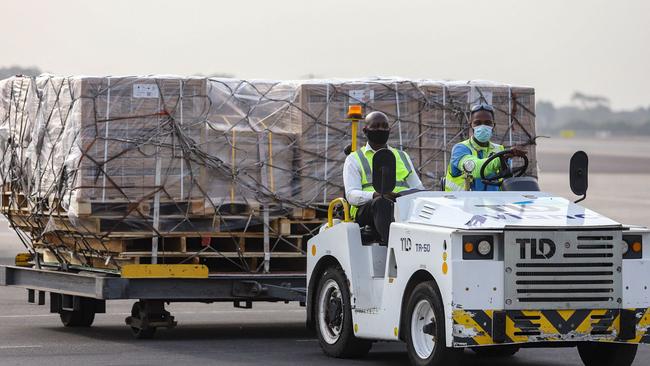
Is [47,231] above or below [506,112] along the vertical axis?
below

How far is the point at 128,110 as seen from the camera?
13.5m

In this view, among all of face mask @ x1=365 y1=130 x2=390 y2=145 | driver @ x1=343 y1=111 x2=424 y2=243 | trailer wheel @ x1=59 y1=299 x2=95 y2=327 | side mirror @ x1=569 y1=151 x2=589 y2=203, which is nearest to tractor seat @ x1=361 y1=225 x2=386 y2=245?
driver @ x1=343 y1=111 x2=424 y2=243

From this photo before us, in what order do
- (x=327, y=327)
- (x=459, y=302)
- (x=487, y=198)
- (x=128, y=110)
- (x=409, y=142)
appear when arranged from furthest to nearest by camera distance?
(x=409, y=142)
(x=128, y=110)
(x=327, y=327)
(x=487, y=198)
(x=459, y=302)

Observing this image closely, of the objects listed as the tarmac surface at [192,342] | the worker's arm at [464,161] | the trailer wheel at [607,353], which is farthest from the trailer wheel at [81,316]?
the trailer wheel at [607,353]

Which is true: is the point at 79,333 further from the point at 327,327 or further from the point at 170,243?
the point at 327,327

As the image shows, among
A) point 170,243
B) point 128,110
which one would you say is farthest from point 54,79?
point 170,243

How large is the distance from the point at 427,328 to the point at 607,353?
4.91 ft

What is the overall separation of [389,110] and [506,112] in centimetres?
122

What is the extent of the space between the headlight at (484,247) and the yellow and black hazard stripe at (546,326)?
1.30 feet

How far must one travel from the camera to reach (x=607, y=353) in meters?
11.0

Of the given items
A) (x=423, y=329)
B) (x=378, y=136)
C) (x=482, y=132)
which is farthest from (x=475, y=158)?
(x=423, y=329)

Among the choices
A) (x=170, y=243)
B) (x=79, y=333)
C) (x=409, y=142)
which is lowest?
(x=79, y=333)

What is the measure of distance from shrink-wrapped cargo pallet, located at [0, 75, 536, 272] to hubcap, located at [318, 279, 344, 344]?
1.83 m

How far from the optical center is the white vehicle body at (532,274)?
32.6 feet
